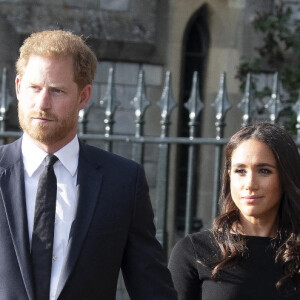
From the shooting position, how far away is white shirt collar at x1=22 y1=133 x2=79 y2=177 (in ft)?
10.4

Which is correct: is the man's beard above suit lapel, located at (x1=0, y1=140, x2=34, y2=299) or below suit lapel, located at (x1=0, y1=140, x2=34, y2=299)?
above

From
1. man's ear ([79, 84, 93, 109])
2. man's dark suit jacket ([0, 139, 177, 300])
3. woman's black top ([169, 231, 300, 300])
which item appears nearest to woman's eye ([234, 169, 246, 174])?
woman's black top ([169, 231, 300, 300])

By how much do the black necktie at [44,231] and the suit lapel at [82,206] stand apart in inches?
2.2

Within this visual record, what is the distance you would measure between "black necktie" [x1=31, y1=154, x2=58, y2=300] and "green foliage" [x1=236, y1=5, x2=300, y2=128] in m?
4.85

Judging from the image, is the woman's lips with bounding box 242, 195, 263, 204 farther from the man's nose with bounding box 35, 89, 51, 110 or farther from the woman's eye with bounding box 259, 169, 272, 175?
the man's nose with bounding box 35, 89, 51, 110

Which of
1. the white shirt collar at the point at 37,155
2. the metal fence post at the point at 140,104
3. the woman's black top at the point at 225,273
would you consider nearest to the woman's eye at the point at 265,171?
the woman's black top at the point at 225,273

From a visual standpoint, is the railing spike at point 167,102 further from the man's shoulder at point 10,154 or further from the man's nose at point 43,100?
the man's nose at point 43,100

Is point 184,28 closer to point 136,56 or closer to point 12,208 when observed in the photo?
point 136,56

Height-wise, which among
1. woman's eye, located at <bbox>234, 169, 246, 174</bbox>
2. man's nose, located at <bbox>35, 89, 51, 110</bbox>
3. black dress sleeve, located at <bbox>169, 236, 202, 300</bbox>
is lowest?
black dress sleeve, located at <bbox>169, 236, 202, 300</bbox>

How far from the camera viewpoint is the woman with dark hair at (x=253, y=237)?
339 cm

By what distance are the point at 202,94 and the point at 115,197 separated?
17.5ft

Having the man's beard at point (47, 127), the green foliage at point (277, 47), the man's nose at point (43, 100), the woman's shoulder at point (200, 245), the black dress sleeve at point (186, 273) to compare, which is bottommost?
the black dress sleeve at point (186, 273)

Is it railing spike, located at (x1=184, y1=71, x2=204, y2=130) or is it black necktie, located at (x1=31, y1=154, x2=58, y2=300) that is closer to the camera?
black necktie, located at (x1=31, y1=154, x2=58, y2=300)

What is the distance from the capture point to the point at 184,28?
834cm
